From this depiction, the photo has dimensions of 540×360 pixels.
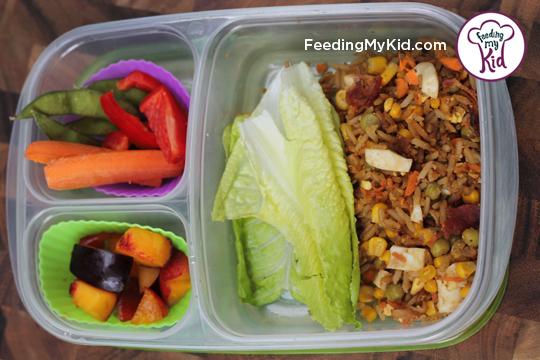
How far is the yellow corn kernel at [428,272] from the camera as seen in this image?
55.3 inches

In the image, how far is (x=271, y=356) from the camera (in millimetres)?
A: 1565

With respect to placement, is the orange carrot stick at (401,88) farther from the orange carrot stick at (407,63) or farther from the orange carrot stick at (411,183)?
the orange carrot stick at (411,183)

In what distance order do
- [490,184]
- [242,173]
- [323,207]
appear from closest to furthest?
[490,184], [323,207], [242,173]

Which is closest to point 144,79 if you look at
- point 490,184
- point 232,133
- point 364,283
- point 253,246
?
point 232,133

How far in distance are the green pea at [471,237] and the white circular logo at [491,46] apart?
35 centimetres

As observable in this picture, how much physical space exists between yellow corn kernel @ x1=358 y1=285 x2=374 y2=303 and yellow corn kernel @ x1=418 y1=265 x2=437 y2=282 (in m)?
0.15

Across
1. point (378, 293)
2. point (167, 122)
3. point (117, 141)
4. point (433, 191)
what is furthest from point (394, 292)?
point (117, 141)

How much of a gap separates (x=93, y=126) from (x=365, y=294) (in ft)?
2.89

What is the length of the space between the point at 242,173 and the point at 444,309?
→ 59 centimetres

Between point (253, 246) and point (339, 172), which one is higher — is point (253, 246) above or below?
below

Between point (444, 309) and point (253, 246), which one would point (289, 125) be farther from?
point (444, 309)

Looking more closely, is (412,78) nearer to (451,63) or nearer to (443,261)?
(451,63)

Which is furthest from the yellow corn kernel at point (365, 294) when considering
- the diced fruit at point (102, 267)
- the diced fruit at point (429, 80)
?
the diced fruit at point (102, 267)

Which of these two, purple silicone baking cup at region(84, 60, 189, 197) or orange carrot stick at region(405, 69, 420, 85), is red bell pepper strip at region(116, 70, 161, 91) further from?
orange carrot stick at region(405, 69, 420, 85)
